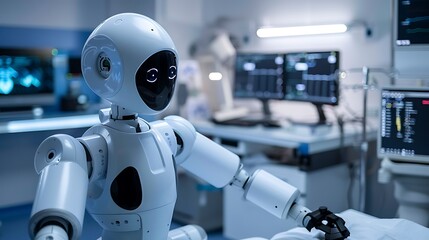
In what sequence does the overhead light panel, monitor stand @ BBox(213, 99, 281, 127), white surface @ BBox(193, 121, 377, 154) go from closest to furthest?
white surface @ BBox(193, 121, 377, 154)
monitor stand @ BBox(213, 99, 281, 127)
the overhead light panel

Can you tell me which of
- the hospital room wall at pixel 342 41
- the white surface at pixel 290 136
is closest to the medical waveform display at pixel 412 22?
the hospital room wall at pixel 342 41

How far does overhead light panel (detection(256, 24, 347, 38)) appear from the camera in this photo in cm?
325

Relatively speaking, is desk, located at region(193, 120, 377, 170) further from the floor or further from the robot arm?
the robot arm

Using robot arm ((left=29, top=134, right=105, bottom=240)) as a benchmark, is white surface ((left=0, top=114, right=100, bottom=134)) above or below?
below

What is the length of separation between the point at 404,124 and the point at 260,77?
136 cm

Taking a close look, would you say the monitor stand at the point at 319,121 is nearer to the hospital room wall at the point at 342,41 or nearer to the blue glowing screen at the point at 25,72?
the hospital room wall at the point at 342,41

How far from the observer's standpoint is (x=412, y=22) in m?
2.25

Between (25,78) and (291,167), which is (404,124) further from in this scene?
(25,78)

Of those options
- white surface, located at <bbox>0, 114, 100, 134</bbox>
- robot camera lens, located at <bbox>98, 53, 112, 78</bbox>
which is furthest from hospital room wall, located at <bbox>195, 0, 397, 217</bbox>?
robot camera lens, located at <bbox>98, 53, 112, 78</bbox>

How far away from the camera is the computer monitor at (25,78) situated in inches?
149

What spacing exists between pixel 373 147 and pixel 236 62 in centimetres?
117

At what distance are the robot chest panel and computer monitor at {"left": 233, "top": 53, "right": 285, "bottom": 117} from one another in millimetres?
1999

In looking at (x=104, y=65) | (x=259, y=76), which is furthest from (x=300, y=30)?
→ (x=104, y=65)

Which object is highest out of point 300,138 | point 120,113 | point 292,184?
point 120,113
